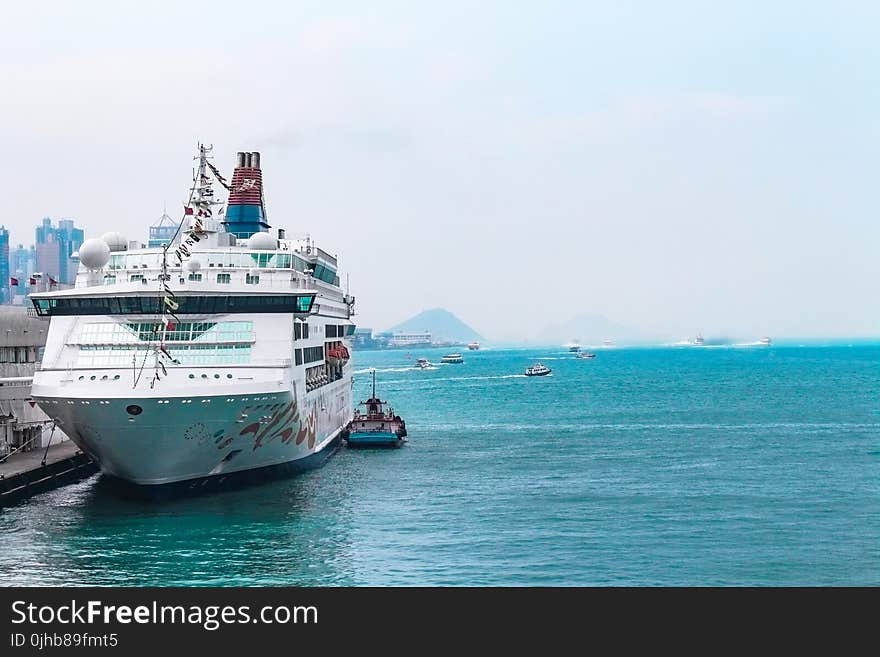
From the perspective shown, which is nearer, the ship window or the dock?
the dock

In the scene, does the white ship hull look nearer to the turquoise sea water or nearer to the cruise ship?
the cruise ship

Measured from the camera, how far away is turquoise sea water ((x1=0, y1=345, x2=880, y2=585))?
31328 mm

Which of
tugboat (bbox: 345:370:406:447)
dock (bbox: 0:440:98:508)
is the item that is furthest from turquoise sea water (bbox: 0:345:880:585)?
tugboat (bbox: 345:370:406:447)

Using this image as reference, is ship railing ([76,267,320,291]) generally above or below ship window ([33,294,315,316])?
above

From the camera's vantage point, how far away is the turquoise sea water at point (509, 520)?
31328 millimetres

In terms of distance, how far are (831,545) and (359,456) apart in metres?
30.0

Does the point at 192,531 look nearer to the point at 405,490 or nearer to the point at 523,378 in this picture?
the point at 405,490

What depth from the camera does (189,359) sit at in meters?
42.8

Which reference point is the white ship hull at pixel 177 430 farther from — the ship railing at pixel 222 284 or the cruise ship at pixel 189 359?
the ship railing at pixel 222 284

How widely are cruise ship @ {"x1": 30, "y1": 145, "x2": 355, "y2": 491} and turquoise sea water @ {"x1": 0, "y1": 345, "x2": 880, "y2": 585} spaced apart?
1.86 metres

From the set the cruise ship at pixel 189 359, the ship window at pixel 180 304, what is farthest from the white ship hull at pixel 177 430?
the ship window at pixel 180 304
